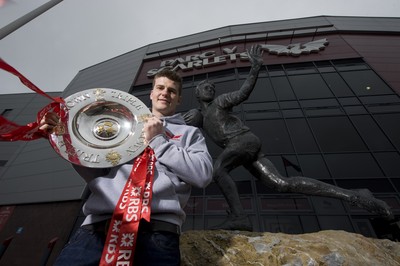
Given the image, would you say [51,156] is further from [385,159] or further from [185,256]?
[385,159]

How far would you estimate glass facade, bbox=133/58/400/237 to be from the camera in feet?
22.5

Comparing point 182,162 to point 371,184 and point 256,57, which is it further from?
point 371,184

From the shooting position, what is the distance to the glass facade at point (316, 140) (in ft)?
22.5

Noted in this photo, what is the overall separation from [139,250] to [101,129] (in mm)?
868

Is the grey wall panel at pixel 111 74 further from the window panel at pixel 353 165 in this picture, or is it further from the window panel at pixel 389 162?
the window panel at pixel 389 162

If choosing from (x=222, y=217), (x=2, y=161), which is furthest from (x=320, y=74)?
(x=2, y=161)

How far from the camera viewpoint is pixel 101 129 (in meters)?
1.58

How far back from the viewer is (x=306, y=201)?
23.5 ft

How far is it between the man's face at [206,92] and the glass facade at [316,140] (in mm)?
4302

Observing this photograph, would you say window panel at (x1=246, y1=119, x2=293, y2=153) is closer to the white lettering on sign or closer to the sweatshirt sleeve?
the white lettering on sign

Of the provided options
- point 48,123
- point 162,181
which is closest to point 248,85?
point 162,181

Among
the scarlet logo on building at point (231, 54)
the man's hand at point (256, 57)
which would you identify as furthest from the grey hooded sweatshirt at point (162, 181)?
the scarlet logo on building at point (231, 54)

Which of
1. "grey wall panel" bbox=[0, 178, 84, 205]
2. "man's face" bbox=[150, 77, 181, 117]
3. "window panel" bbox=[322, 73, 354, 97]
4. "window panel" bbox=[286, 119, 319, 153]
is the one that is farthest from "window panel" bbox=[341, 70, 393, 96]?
"grey wall panel" bbox=[0, 178, 84, 205]

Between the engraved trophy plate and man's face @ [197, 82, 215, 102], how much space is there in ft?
10.0
